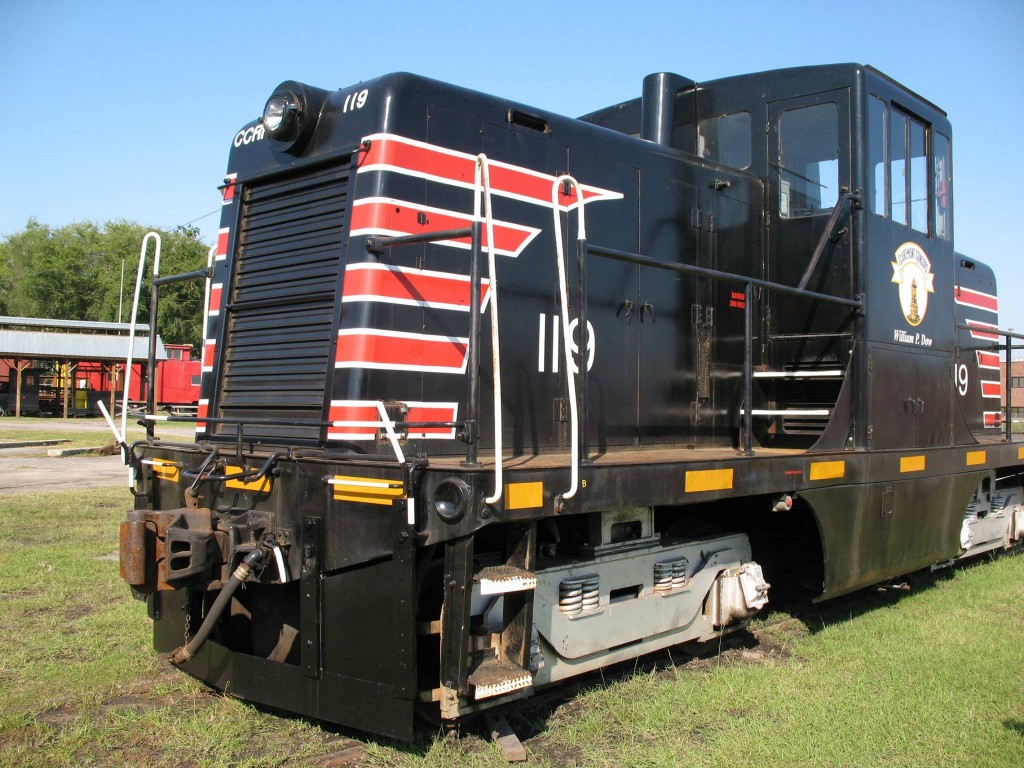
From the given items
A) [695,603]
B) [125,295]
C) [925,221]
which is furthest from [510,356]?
[125,295]

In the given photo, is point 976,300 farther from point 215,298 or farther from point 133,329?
point 133,329

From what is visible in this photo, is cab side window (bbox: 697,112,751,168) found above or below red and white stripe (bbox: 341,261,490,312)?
above

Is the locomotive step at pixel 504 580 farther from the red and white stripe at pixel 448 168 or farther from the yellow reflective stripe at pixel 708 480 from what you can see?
the red and white stripe at pixel 448 168

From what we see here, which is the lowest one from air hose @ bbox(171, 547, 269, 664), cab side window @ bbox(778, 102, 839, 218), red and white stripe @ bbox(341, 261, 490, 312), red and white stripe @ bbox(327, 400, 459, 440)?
air hose @ bbox(171, 547, 269, 664)

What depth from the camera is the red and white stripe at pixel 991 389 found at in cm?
881

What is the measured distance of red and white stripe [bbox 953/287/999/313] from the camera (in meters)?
8.21

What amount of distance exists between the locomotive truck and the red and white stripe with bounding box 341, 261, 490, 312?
0.01 metres

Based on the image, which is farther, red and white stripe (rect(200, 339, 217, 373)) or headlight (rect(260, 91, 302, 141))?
red and white stripe (rect(200, 339, 217, 373))

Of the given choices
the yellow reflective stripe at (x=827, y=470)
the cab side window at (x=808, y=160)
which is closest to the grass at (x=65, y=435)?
the cab side window at (x=808, y=160)

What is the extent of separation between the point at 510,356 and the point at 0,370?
42.4 m

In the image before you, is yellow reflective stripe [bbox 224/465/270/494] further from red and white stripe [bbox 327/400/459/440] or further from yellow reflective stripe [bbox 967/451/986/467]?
yellow reflective stripe [bbox 967/451/986/467]

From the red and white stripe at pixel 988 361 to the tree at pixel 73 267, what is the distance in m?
46.7

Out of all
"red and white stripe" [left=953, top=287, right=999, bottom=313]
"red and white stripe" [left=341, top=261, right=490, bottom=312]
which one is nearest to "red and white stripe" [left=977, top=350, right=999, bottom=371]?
"red and white stripe" [left=953, top=287, right=999, bottom=313]

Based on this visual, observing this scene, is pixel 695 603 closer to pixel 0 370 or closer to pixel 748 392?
pixel 748 392
